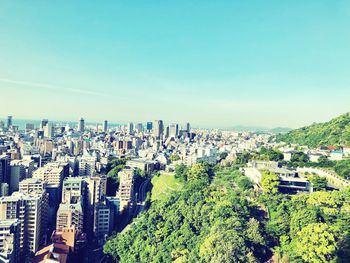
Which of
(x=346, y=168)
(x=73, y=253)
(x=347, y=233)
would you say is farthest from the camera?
(x=346, y=168)

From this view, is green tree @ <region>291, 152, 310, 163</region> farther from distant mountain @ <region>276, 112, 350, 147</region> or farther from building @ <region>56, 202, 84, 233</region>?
building @ <region>56, 202, 84, 233</region>

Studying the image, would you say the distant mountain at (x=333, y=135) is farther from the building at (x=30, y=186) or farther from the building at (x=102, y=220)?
the building at (x=30, y=186)

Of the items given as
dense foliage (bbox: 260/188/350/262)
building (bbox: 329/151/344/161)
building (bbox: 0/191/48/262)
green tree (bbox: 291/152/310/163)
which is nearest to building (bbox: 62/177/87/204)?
building (bbox: 0/191/48/262)

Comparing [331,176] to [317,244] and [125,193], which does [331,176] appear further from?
[125,193]

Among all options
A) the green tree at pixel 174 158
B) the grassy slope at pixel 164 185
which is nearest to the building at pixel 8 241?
the grassy slope at pixel 164 185

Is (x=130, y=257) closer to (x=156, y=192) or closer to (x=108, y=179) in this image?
(x=156, y=192)

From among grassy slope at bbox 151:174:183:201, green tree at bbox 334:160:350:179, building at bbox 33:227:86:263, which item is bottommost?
building at bbox 33:227:86:263

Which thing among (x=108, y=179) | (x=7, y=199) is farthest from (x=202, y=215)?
(x=108, y=179)
